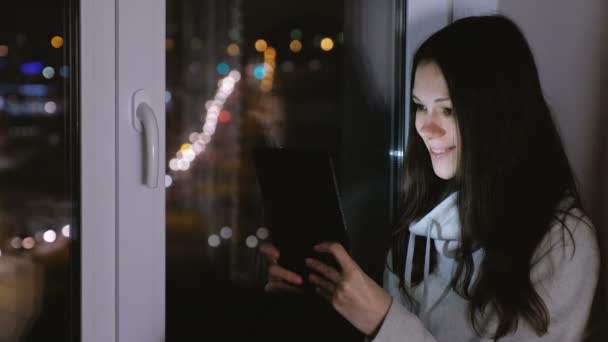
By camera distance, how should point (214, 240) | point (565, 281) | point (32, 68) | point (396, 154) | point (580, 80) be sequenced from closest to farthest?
1. point (565, 281)
2. point (32, 68)
3. point (580, 80)
4. point (214, 240)
5. point (396, 154)

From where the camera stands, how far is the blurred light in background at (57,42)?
1.00 m

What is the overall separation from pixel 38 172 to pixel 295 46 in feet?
2.00

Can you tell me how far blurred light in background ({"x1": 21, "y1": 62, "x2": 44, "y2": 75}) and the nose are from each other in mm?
738

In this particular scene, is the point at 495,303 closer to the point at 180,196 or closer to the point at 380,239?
the point at 380,239

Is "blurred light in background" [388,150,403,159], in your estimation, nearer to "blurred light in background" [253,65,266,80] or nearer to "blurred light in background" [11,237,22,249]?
"blurred light in background" [253,65,266,80]

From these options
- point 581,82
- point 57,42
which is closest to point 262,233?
point 57,42

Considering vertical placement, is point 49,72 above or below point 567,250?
above

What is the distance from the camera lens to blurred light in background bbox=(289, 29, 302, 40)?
4.07ft

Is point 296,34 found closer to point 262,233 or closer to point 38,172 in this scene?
point 262,233

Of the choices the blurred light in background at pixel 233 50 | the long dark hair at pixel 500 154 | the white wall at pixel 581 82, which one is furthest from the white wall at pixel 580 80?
the blurred light in background at pixel 233 50

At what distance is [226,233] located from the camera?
1220 mm

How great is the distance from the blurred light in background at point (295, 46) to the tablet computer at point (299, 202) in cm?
32

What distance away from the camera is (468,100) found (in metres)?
0.98

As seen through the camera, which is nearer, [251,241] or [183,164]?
[183,164]
